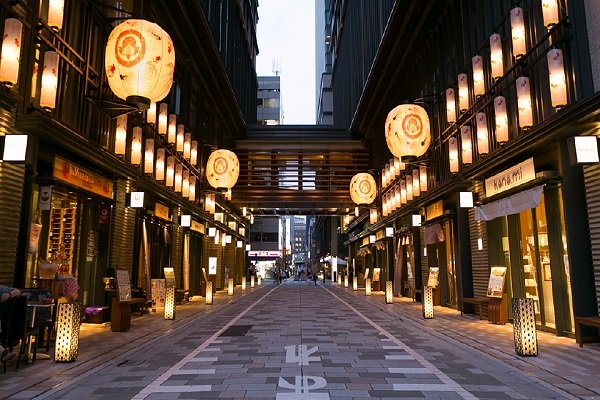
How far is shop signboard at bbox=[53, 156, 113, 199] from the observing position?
11539 millimetres

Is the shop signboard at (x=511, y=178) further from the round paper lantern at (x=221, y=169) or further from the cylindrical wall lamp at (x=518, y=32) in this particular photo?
the round paper lantern at (x=221, y=169)

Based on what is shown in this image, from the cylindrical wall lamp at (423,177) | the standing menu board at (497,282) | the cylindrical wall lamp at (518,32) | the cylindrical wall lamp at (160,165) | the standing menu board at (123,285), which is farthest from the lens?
the cylindrical wall lamp at (423,177)

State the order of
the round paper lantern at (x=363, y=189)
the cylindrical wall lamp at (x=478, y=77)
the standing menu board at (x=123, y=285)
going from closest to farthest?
the standing menu board at (x=123, y=285) < the cylindrical wall lamp at (x=478, y=77) < the round paper lantern at (x=363, y=189)

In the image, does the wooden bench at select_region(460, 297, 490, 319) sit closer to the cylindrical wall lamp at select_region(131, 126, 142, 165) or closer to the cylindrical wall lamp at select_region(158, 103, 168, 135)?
the cylindrical wall lamp at select_region(131, 126, 142, 165)

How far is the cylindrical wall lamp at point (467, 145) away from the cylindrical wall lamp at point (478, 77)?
55.6 inches

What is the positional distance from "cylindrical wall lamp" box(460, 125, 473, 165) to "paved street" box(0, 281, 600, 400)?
5502 mm

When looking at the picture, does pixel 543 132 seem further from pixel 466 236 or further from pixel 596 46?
pixel 466 236

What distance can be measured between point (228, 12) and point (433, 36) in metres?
17.2

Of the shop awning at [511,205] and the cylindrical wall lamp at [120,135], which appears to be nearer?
the shop awning at [511,205]

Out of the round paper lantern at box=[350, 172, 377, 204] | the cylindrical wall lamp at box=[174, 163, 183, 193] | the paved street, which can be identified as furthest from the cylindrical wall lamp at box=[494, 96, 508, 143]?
the cylindrical wall lamp at box=[174, 163, 183, 193]

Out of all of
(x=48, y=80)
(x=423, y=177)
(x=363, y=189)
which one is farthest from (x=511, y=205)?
(x=363, y=189)

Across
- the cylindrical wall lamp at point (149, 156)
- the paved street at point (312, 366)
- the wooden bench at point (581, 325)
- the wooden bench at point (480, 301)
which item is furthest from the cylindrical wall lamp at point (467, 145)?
the cylindrical wall lamp at point (149, 156)

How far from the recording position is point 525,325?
8.43 m

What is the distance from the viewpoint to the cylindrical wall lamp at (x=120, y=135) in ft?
47.0
